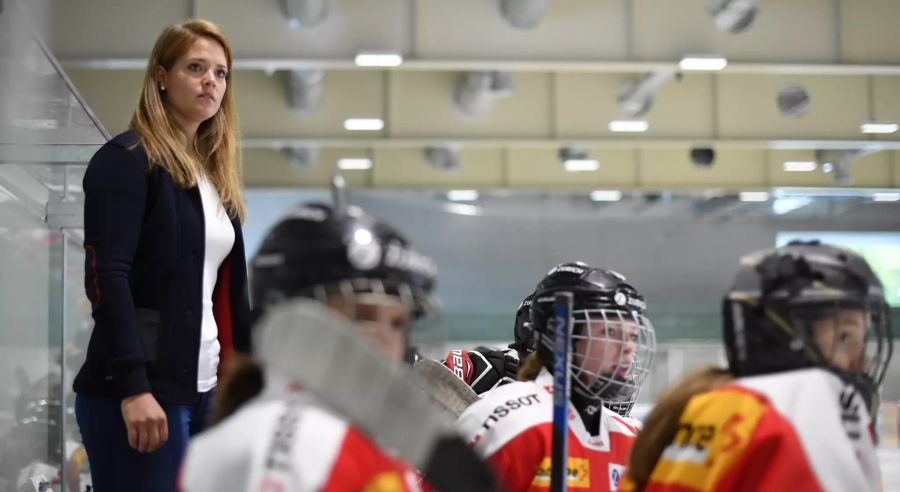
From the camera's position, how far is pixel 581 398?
8.27 ft

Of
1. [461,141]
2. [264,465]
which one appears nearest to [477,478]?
[264,465]

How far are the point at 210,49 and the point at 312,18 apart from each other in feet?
17.9

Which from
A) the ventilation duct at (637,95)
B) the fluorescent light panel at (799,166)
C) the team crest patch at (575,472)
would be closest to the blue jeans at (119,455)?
the team crest patch at (575,472)

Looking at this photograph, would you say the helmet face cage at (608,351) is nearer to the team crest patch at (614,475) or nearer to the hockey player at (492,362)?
the team crest patch at (614,475)

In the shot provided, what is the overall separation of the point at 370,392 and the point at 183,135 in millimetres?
1238

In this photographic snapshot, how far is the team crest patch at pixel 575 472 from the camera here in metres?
2.40

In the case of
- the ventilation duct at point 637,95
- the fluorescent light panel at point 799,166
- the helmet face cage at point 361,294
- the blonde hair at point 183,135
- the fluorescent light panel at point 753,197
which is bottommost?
the helmet face cage at point 361,294

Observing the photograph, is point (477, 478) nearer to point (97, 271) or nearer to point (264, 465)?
point (264, 465)

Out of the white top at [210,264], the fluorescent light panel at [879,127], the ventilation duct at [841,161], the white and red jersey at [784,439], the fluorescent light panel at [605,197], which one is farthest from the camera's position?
the fluorescent light panel at [605,197]

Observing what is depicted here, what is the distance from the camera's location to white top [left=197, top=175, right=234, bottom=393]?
7.00 ft

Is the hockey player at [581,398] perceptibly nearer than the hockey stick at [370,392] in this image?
No

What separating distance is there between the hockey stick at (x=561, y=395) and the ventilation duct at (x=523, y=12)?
5603 millimetres

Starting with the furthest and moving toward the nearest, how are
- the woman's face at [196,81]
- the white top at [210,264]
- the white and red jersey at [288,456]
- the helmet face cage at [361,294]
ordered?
the woman's face at [196,81], the white top at [210,264], the helmet face cage at [361,294], the white and red jersey at [288,456]

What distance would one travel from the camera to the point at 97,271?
6.69 ft
